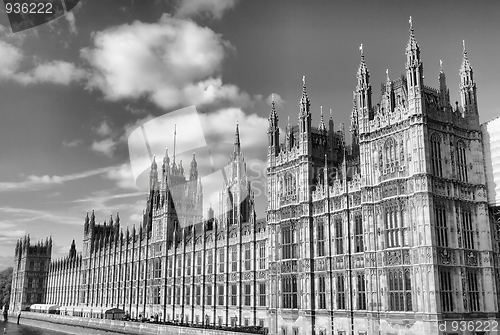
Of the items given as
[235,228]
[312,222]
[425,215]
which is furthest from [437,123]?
[235,228]

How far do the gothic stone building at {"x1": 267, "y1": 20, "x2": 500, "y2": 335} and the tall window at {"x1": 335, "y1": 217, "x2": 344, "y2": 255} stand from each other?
0.11m

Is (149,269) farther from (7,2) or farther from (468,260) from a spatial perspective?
(7,2)

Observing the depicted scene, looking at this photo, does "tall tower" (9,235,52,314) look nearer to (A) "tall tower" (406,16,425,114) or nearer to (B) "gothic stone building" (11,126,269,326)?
(B) "gothic stone building" (11,126,269,326)

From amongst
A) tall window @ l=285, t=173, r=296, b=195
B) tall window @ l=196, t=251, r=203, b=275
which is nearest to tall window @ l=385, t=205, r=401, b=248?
tall window @ l=285, t=173, r=296, b=195

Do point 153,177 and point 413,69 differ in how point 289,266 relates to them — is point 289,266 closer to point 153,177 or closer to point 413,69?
point 413,69

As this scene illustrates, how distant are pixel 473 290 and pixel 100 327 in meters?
70.1

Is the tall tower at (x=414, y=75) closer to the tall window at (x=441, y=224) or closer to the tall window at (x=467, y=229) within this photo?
the tall window at (x=441, y=224)

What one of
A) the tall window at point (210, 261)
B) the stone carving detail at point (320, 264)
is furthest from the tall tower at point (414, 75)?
the tall window at point (210, 261)

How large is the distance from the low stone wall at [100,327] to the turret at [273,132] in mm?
22470

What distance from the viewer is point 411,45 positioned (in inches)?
1934

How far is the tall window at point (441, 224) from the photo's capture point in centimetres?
4602

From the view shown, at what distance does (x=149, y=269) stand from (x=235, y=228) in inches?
1290

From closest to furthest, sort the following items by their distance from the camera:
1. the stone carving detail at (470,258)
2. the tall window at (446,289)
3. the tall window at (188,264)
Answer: the tall window at (446,289), the stone carving detail at (470,258), the tall window at (188,264)

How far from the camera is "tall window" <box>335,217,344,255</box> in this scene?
5419 centimetres
